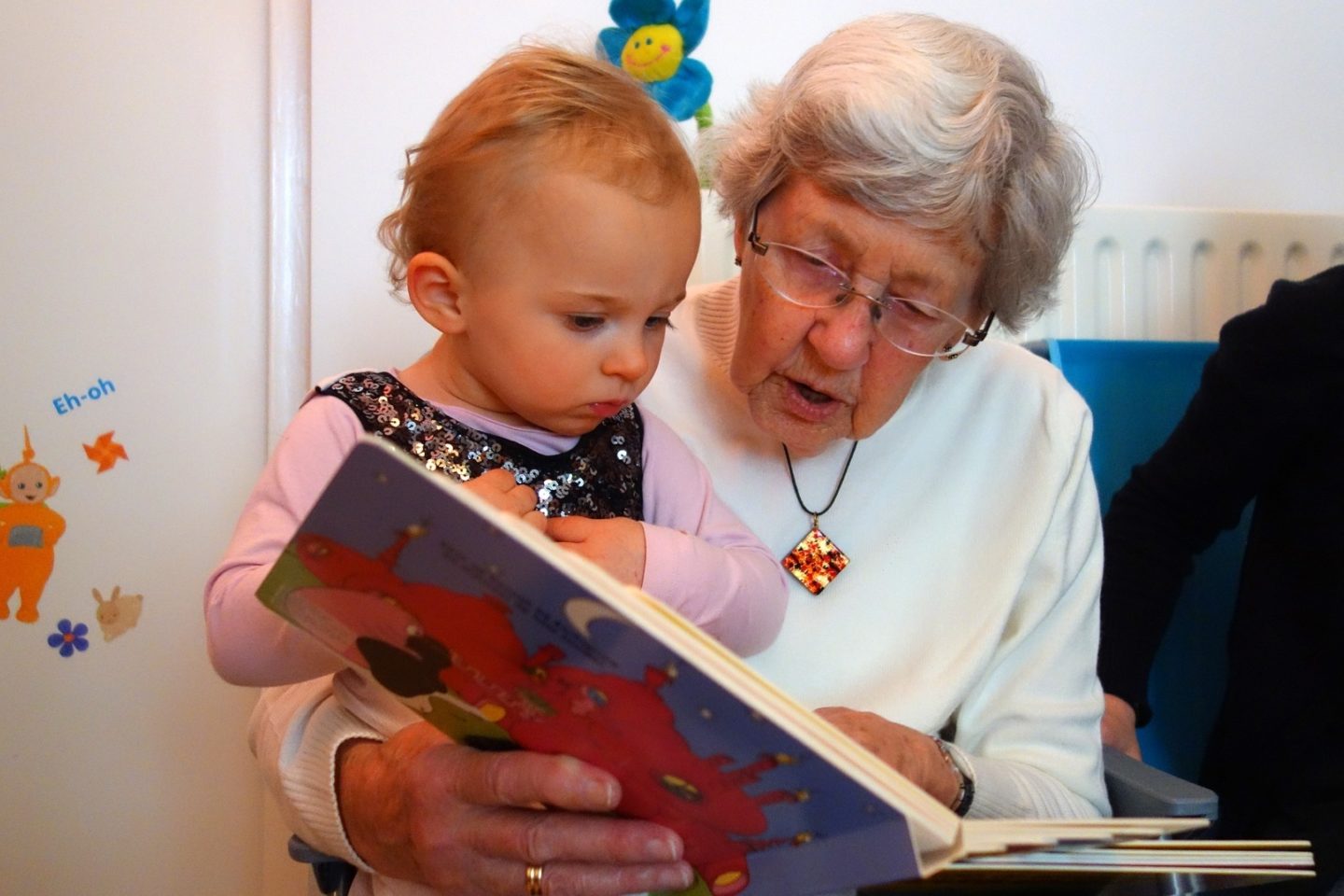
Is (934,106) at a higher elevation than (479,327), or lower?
higher

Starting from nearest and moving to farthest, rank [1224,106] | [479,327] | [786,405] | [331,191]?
[479,327], [786,405], [331,191], [1224,106]

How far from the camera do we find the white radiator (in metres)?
2.01

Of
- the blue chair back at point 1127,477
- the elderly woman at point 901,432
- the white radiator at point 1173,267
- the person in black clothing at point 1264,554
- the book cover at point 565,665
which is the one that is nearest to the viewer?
the book cover at point 565,665

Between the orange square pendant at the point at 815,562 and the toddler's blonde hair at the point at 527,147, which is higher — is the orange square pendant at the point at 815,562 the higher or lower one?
the lower one

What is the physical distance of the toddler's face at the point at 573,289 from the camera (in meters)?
0.97

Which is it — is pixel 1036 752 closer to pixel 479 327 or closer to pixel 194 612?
pixel 479 327

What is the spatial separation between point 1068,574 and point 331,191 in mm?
1297

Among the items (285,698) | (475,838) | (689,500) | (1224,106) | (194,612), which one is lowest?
(194,612)

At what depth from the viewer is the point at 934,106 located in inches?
45.3

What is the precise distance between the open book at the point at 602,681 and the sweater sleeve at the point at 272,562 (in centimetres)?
16

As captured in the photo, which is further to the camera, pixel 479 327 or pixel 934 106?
pixel 934 106

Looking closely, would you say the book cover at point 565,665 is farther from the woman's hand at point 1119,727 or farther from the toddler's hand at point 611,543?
the woman's hand at point 1119,727

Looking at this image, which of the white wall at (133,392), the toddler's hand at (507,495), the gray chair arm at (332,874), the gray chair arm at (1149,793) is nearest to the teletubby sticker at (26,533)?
the white wall at (133,392)

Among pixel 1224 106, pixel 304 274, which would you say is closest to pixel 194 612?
pixel 304 274
